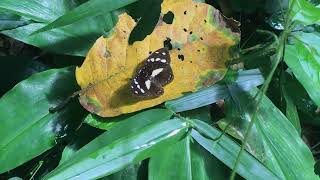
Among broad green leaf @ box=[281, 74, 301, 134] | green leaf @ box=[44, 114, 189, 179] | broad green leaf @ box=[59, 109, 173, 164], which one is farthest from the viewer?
broad green leaf @ box=[281, 74, 301, 134]

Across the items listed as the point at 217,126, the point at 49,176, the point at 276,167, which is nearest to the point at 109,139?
the point at 49,176

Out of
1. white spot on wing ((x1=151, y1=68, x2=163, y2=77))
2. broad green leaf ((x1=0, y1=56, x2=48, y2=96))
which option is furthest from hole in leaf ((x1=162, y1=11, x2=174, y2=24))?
broad green leaf ((x1=0, y1=56, x2=48, y2=96))

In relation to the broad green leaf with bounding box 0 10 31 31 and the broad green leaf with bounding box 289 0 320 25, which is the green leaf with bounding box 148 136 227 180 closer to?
the broad green leaf with bounding box 289 0 320 25

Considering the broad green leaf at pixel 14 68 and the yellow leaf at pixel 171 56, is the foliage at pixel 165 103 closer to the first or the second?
the yellow leaf at pixel 171 56

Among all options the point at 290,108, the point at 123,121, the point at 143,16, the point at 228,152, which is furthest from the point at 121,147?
the point at 290,108

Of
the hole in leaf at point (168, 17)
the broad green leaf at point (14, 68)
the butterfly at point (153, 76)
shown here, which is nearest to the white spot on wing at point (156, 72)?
the butterfly at point (153, 76)

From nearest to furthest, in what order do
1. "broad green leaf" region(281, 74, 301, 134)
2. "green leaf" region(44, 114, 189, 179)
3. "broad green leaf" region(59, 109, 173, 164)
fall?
"green leaf" region(44, 114, 189, 179)
"broad green leaf" region(59, 109, 173, 164)
"broad green leaf" region(281, 74, 301, 134)

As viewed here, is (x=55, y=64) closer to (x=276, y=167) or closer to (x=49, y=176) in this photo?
(x=49, y=176)
